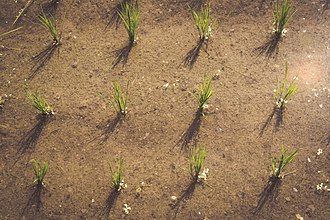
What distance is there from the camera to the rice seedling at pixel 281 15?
3.18m

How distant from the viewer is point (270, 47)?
3.32 metres

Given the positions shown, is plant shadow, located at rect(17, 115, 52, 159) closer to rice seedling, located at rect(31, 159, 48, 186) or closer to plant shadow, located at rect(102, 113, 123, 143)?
rice seedling, located at rect(31, 159, 48, 186)

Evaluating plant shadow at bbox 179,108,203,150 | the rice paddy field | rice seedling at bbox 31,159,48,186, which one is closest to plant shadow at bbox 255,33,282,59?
the rice paddy field

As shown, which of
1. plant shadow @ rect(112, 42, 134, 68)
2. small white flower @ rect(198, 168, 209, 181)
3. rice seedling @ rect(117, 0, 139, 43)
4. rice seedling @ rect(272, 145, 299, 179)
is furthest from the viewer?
plant shadow @ rect(112, 42, 134, 68)

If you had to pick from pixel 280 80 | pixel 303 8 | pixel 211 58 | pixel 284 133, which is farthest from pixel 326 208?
pixel 303 8

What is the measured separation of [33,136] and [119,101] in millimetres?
745

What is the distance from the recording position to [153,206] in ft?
8.72

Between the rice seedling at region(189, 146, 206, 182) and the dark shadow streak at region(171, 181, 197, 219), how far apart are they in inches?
1.8

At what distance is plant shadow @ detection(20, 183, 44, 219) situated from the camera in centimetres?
265

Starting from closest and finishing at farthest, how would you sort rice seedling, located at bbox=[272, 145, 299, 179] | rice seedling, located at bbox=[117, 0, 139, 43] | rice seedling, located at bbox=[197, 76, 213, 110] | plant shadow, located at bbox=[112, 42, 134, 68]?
rice seedling, located at bbox=[272, 145, 299, 179] < rice seedling, located at bbox=[197, 76, 213, 110] < rice seedling, located at bbox=[117, 0, 139, 43] < plant shadow, located at bbox=[112, 42, 134, 68]

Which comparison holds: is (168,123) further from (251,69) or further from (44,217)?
(44,217)

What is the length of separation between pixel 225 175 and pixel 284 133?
597mm

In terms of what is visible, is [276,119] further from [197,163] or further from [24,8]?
[24,8]

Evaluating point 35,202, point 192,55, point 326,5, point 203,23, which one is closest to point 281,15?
point 326,5
